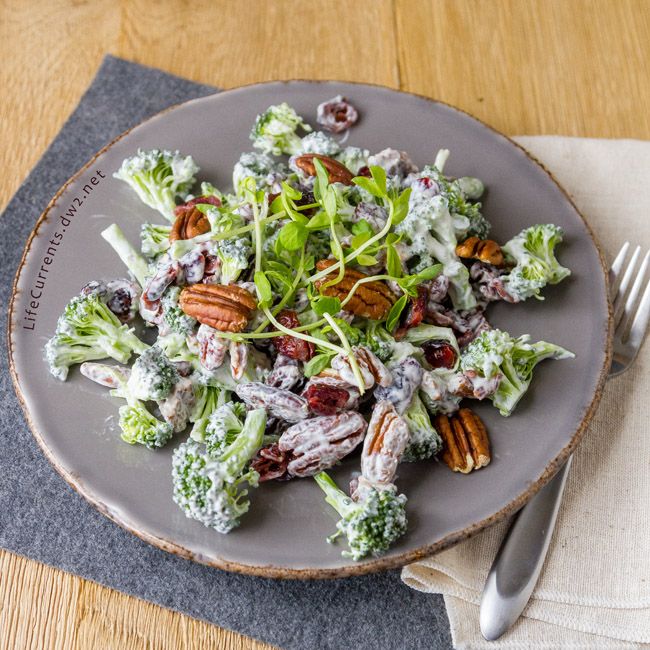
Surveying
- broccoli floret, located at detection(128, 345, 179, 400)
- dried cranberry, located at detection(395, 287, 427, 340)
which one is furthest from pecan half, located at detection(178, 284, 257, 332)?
dried cranberry, located at detection(395, 287, 427, 340)

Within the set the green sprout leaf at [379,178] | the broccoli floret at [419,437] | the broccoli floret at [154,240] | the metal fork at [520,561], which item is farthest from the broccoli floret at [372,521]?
the broccoli floret at [154,240]

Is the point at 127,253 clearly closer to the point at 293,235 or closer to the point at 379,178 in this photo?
the point at 293,235

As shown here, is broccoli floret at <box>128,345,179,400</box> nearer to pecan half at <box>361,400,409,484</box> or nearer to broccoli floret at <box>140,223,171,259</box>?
broccoli floret at <box>140,223,171,259</box>

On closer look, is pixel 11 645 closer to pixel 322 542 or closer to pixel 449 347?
pixel 322 542

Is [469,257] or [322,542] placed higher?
[469,257]

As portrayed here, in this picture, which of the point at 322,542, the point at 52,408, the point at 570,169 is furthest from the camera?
the point at 570,169

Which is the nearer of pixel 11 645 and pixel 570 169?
pixel 11 645

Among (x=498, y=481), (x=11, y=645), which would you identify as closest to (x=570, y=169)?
(x=498, y=481)

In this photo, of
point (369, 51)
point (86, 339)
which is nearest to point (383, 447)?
point (86, 339)
